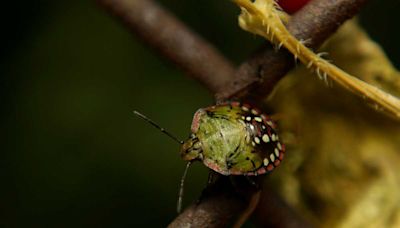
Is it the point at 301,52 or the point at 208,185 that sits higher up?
the point at 301,52

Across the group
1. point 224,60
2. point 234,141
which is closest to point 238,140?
point 234,141

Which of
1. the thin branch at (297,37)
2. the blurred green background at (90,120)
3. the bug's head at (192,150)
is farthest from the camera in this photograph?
the blurred green background at (90,120)

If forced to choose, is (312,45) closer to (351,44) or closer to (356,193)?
(351,44)

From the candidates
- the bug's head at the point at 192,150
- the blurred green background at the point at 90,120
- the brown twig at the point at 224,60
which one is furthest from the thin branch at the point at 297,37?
the blurred green background at the point at 90,120

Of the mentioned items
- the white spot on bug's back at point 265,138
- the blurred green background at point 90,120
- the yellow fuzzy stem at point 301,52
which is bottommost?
the blurred green background at point 90,120

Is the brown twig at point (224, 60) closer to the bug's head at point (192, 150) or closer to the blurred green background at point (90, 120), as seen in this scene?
the bug's head at point (192, 150)

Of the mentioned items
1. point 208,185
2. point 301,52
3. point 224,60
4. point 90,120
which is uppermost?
point 301,52

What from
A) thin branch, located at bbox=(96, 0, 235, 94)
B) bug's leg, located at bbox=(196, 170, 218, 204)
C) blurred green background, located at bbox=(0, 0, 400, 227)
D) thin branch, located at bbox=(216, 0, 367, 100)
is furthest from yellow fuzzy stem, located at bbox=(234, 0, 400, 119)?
blurred green background, located at bbox=(0, 0, 400, 227)

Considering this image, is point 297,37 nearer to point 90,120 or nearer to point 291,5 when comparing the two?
point 291,5
